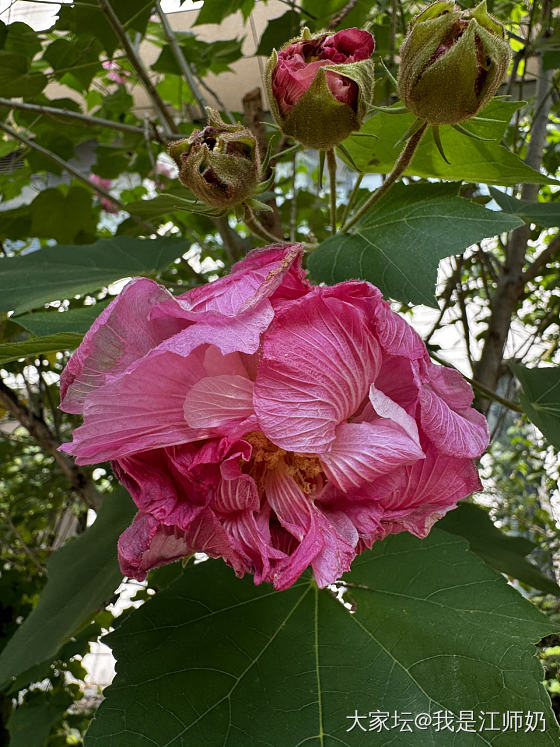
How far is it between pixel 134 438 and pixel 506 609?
27cm

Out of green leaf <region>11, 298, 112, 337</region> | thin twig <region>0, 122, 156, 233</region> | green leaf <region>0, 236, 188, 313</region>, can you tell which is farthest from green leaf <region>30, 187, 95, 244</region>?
green leaf <region>11, 298, 112, 337</region>

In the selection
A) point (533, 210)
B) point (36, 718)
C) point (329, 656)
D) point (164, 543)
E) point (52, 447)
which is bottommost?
point (36, 718)

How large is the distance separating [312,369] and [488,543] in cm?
43

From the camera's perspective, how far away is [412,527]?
0.37 meters

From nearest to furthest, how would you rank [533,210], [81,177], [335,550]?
1. [335,550]
2. [533,210]
3. [81,177]

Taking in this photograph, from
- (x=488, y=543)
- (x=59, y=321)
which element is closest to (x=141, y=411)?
(x=59, y=321)

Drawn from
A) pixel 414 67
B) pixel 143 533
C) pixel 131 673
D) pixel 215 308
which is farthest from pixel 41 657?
pixel 414 67

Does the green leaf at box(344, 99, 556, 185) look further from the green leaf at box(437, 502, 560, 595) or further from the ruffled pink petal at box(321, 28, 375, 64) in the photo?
the green leaf at box(437, 502, 560, 595)

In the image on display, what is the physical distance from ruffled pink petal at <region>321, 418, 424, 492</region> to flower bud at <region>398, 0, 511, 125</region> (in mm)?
204

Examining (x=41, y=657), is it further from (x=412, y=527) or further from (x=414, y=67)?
(x=414, y=67)

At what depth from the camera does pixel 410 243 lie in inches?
19.0

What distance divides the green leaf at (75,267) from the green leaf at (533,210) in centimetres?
33

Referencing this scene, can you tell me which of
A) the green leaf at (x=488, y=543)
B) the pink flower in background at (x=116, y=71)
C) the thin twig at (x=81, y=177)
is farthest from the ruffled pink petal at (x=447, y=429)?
the pink flower in background at (x=116, y=71)

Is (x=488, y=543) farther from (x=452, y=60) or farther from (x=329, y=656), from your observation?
(x=452, y=60)
